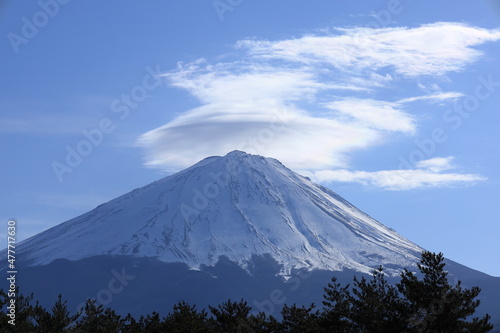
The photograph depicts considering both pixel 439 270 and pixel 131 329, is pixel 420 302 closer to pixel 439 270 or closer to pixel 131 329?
pixel 439 270

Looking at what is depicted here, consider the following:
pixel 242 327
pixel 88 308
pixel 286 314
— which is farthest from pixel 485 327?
pixel 88 308

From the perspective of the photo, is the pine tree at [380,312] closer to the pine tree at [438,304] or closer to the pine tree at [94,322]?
the pine tree at [438,304]

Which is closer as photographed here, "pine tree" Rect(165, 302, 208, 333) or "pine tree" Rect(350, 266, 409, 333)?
"pine tree" Rect(350, 266, 409, 333)

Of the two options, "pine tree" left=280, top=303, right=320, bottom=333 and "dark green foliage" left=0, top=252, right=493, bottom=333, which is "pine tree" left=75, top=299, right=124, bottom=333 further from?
"pine tree" left=280, top=303, right=320, bottom=333

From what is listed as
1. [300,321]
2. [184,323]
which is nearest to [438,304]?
[300,321]

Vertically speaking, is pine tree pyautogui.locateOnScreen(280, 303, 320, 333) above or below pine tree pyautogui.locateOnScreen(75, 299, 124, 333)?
below

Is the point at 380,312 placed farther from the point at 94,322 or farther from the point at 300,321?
the point at 94,322

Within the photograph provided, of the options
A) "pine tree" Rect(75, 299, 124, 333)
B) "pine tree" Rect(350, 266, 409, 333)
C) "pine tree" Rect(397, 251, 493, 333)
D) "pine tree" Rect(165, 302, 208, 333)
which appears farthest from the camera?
"pine tree" Rect(75, 299, 124, 333)

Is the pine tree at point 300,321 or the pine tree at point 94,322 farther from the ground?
the pine tree at point 94,322

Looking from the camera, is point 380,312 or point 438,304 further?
point 380,312

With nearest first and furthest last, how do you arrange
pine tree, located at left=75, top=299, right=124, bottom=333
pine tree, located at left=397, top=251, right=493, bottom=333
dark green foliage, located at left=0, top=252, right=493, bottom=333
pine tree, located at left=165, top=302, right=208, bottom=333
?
pine tree, located at left=397, top=251, right=493, bottom=333 → dark green foliage, located at left=0, top=252, right=493, bottom=333 → pine tree, located at left=165, top=302, right=208, bottom=333 → pine tree, located at left=75, top=299, right=124, bottom=333

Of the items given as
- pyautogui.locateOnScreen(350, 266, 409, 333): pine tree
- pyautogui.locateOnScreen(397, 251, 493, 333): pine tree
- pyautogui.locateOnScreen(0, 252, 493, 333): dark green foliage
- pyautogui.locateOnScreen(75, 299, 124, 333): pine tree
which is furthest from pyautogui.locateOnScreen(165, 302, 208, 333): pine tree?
pyautogui.locateOnScreen(397, 251, 493, 333): pine tree

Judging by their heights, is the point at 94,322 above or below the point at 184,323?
above

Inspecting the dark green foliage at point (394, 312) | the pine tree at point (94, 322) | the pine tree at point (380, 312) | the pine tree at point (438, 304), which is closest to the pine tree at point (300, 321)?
the dark green foliage at point (394, 312)
